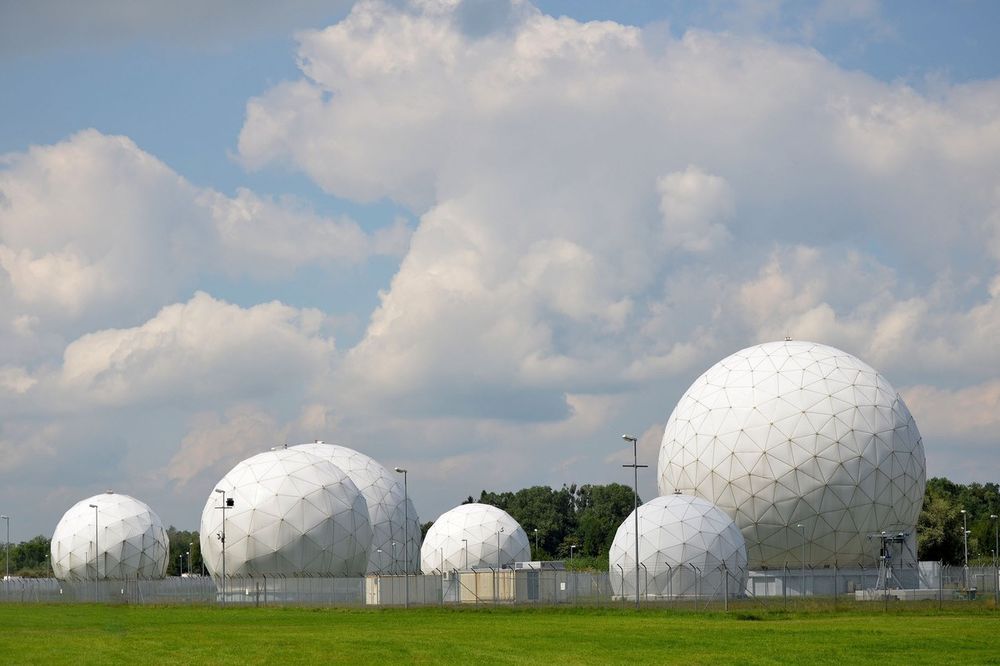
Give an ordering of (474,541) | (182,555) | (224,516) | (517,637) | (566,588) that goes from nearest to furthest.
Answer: (517,637) → (566,588) → (224,516) → (474,541) → (182,555)

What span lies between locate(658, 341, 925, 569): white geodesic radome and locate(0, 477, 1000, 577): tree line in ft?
87.8

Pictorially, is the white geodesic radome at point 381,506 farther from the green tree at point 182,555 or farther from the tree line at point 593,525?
the green tree at point 182,555

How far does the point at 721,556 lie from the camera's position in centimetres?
6238

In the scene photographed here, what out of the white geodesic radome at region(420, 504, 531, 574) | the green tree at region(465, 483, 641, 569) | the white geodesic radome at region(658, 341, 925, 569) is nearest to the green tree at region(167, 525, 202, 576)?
the green tree at region(465, 483, 641, 569)

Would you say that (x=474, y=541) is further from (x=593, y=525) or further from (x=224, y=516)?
(x=593, y=525)

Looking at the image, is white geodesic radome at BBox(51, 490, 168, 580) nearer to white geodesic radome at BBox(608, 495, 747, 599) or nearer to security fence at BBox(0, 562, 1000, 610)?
security fence at BBox(0, 562, 1000, 610)

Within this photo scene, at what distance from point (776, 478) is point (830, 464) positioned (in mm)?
3011

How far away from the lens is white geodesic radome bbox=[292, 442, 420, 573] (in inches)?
3688

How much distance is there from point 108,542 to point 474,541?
28.3 meters

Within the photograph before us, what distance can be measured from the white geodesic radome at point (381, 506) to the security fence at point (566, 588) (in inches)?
883

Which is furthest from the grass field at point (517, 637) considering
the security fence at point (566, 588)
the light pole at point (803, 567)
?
the light pole at point (803, 567)

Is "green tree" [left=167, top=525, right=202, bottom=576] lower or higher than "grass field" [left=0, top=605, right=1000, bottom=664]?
lower

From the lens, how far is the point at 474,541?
9162cm

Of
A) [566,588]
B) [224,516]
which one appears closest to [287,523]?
[224,516]
